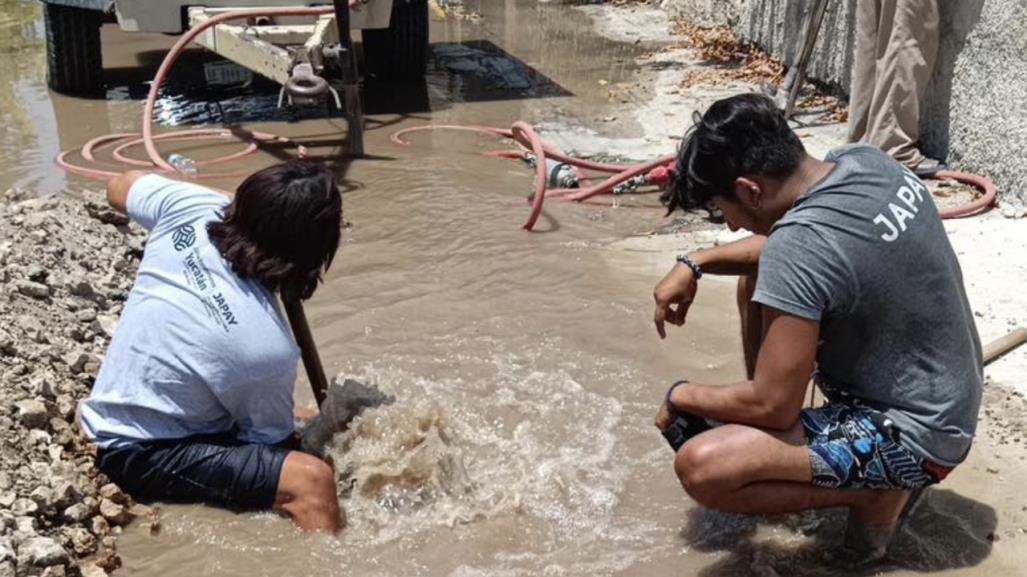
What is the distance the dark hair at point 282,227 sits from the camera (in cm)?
312

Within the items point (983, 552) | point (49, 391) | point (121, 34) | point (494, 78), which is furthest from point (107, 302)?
point (121, 34)

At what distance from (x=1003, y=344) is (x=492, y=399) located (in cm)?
205

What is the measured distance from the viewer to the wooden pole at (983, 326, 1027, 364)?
4.23m

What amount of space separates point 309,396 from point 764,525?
192 centimetres

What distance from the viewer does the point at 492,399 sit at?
14.1 feet

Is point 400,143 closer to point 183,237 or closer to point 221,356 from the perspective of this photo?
point 183,237

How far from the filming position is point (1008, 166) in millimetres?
6047

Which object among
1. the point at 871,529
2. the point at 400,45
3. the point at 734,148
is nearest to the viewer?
the point at 734,148

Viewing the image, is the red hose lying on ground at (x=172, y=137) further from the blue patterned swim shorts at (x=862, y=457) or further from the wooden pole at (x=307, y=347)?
the blue patterned swim shorts at (x=862, y=457)

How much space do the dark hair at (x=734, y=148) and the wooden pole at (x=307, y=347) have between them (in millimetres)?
1368

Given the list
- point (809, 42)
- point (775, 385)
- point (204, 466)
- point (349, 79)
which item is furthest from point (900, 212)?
point (809, 42)

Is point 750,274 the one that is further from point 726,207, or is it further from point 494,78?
point 494,78

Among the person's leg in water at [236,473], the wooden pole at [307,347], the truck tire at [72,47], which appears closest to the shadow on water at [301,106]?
Result: the truck tire at [72,47]

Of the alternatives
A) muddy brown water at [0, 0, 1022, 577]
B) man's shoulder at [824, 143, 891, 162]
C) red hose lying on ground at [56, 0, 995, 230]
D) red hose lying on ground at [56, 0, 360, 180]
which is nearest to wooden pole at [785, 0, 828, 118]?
red hose lying on ground at [56, 0, 995, 230]
